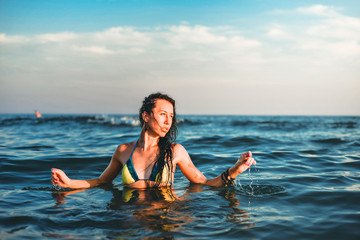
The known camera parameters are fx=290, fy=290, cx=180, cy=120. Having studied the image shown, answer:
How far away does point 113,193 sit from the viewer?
4863 millimetres

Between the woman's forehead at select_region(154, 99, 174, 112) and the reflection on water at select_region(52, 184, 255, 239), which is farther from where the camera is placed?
the woman's forehead at select_region(154, 99, 174, 112)

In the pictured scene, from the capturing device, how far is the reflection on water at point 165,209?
3266 millimetres

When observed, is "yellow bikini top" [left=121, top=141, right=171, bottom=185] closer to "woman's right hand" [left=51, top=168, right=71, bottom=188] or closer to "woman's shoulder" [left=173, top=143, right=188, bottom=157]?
"woman's shoulder" [left=173, top=143, right=188, bottom=157]

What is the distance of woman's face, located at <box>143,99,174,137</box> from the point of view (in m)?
4.49

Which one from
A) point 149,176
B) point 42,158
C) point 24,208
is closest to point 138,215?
point 149,176

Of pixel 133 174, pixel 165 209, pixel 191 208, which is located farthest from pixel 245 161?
pixel 133 174

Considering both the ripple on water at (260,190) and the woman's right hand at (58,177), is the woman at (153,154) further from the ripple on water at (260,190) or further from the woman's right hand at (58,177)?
the ripple on water at (260,190)

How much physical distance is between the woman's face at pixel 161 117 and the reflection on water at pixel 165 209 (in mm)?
976

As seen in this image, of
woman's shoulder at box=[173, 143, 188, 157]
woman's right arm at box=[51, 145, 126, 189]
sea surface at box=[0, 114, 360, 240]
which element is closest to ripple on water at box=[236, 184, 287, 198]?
sea surface at box=[0, 114, 360, 240]

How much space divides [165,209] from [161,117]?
1387mm

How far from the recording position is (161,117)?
4500 mm

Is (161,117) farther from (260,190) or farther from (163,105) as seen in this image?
(260,190)

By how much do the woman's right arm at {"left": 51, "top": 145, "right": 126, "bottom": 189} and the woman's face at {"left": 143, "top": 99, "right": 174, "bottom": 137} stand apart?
681 millimetres

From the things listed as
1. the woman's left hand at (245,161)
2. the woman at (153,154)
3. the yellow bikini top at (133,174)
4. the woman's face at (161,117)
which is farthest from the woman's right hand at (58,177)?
the woman's left hand at (245,161)
